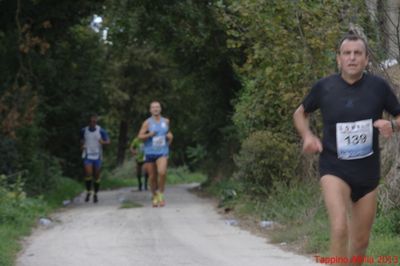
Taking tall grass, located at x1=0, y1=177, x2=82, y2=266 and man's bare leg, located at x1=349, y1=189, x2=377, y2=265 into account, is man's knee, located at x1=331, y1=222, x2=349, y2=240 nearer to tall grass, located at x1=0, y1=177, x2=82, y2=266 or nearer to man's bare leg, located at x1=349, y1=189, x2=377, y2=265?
man's bare leg, located at x1=349, y1=189, x2=377, y2=265

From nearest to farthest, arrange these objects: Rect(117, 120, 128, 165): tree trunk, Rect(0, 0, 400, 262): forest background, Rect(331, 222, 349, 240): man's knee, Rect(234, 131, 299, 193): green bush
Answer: Rect(331, 222, 349, 240): man's knee, Rect(0, 0, 400, 262): forest background, Rect(234, 131, 299, 193): green bush, Rect(117, 120, 128, 165): tree trunk

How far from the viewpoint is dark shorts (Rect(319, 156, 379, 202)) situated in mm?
6328

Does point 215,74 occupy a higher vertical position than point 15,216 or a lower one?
higher

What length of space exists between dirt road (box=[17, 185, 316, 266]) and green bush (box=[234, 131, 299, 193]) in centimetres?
99

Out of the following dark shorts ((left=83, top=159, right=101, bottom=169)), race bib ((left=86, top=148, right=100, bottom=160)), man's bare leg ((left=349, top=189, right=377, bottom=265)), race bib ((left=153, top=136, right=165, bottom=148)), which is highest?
race bib ((left=153, top=136, right=165, bottom=148))

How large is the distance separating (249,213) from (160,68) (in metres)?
29.1

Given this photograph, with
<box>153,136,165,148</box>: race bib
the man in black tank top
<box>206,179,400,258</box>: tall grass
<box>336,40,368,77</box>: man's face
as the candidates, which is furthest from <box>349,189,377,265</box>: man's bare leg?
<box>153,136,165,148</box>: race bib

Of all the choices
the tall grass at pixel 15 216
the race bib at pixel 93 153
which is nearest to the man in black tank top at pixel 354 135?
the tall grass at pixel 15 216

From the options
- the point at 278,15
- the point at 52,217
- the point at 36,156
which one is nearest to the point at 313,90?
the point at 278,15

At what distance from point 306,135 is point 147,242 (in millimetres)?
4808

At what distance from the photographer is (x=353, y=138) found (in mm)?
6289

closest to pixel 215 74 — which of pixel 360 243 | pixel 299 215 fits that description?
pixel 299 215

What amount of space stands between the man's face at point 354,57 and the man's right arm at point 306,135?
0.53 metres

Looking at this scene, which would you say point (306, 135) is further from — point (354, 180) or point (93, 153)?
point (93, 153)
